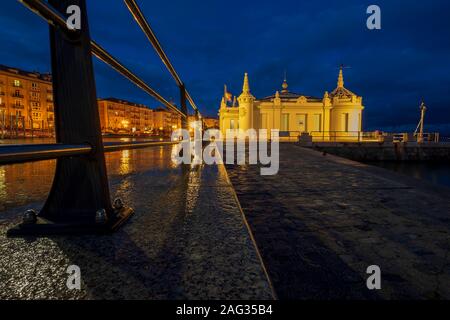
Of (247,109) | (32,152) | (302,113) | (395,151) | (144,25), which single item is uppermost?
(247,109)

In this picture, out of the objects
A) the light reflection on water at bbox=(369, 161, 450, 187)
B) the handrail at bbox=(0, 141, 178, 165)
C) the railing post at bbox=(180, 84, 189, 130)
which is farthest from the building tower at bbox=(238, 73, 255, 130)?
the handrail at bbox=(0, 141, 178, 165)

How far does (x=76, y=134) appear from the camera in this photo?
1105 mm

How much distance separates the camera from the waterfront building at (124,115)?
74.7 metres

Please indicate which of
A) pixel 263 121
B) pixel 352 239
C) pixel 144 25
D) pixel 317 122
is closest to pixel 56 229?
pixel 144 25

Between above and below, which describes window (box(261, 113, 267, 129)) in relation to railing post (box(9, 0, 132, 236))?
above

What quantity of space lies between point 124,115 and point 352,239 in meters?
90.8

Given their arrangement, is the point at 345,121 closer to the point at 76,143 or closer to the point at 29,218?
the point at 76,143

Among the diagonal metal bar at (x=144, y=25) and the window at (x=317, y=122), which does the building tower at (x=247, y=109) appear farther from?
the diagonal metal bar at (x=144, y=25)

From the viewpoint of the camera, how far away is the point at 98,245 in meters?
0.91

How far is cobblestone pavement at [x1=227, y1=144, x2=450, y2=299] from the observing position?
1478 millimetres

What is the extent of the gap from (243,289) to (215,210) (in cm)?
72

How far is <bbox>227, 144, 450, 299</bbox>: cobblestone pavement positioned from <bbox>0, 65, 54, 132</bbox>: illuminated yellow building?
55646 millimetres

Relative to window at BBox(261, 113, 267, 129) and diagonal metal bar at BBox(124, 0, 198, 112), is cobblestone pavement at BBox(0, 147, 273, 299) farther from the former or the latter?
window at BBox(261, 113, 267, 129)

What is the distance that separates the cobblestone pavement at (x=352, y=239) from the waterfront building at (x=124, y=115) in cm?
6666
